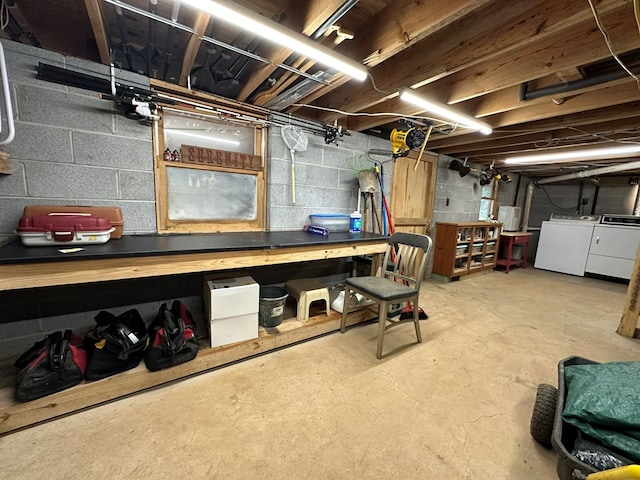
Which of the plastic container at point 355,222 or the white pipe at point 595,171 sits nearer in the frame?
the plastic container at point 355,222

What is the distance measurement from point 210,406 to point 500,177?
19.7 feet

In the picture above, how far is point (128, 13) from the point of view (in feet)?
5.14

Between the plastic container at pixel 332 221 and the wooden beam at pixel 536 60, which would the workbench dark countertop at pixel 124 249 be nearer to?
the plastic container at pixel 332 221

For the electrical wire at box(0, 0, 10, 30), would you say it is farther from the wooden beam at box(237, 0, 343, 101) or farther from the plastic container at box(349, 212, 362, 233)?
the plastic container at box(349, 212, 362, 233)

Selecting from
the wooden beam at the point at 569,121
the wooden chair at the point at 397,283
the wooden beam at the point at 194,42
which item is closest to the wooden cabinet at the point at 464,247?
the wooden beam at the point at 569,121

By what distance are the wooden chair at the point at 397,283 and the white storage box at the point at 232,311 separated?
33.6 inches

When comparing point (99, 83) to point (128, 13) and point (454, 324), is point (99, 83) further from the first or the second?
point (454, 324)

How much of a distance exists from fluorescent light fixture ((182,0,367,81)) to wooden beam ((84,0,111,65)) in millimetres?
512

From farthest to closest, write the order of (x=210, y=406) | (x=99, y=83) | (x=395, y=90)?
(x=395, y=90)
(x=99, y=83)
(x=210, y=406)

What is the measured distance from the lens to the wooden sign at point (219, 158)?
220 cm

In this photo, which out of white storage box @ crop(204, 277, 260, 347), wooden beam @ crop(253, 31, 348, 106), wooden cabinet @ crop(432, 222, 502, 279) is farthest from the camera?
wooden cabinet @ crop(432, 222, 502, 279)

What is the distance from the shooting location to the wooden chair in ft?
6.62

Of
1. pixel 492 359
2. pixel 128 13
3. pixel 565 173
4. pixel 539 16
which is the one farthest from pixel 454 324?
pixel 565 173

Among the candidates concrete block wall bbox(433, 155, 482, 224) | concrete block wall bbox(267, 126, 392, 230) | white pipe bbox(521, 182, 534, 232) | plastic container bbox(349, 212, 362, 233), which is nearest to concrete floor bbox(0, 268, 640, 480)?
plastic container bbox(349, 212, 362, 233)
